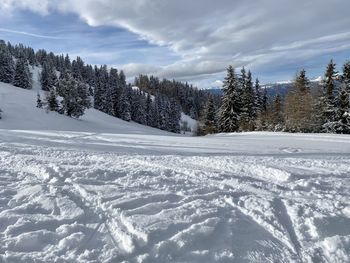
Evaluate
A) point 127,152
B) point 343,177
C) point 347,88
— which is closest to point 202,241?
→ point 343,177

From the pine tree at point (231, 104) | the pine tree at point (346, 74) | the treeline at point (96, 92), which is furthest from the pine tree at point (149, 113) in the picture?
the pine tree at point (346, 74)

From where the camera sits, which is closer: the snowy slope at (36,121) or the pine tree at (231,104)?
the snowy slope at (36,121)

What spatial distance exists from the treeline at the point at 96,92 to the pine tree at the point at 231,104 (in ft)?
57.3

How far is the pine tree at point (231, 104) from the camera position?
3691 centimetres

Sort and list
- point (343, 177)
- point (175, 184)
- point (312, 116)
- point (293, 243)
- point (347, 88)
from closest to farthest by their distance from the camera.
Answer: point (293, 243)
point (175, 184)
point (343, 177)
point (347, 88)
point (312, 116)

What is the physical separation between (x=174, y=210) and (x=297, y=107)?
3013 cm

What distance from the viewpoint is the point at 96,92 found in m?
76.1

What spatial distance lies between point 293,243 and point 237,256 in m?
0.87

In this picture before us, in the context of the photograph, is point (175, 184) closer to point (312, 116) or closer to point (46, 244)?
point (46, 244)

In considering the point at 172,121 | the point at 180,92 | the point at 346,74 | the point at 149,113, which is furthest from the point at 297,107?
the point at 180,92

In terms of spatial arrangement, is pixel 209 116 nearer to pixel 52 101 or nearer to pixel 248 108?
pixel 248 108

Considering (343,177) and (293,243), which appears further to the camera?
(343,177)

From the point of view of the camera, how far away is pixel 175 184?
6887mm

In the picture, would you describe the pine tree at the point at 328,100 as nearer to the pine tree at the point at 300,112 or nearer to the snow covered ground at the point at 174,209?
the pine tree at the point at 300,112
